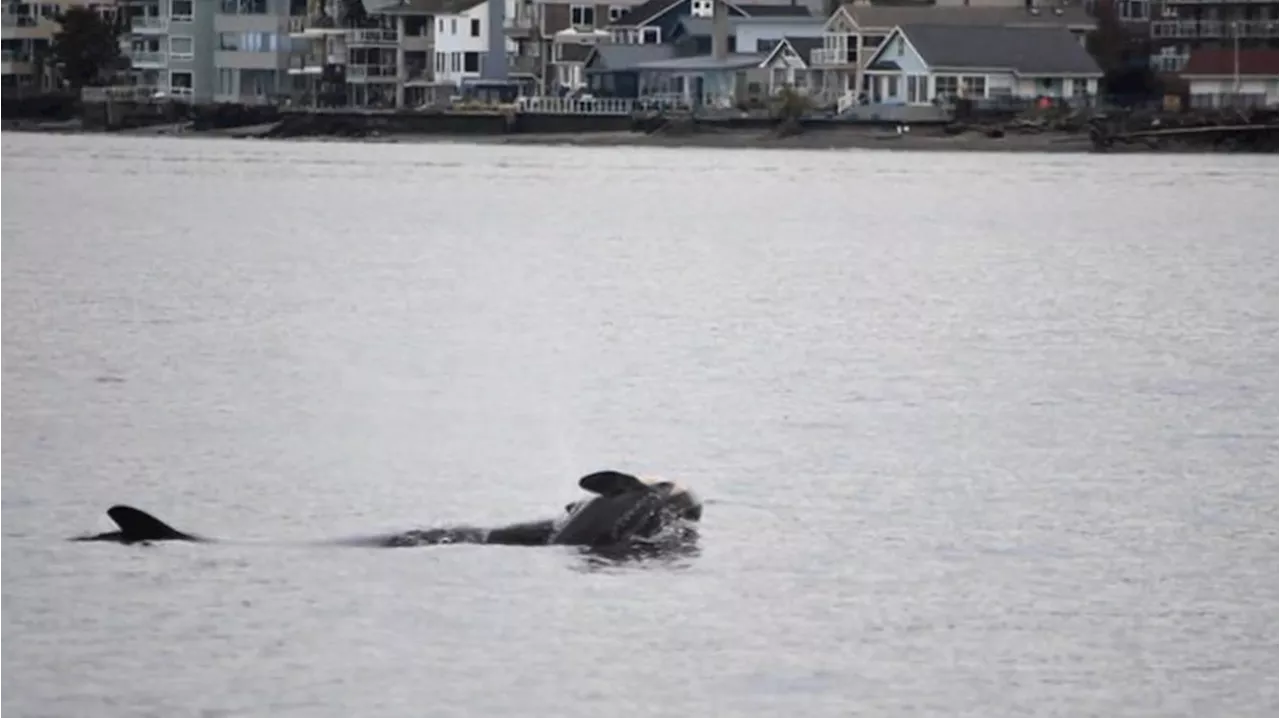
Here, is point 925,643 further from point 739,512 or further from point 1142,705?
point 739,512

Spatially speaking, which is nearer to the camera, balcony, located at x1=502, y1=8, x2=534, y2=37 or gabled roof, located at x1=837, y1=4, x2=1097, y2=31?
gabled roof, located at x1=837, y1=4, x2=1097, y2=31

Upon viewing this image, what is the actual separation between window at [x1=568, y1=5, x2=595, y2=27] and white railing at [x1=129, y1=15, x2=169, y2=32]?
18.6 m

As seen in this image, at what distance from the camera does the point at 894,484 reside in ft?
90.7

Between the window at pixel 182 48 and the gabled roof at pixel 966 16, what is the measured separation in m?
32.0

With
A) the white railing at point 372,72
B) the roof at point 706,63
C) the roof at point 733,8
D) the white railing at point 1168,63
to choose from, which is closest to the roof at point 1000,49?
the white railing at point 1168,63

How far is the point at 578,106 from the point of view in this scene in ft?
441

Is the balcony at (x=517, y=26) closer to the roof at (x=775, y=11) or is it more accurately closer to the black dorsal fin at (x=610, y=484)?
the roof at (x=775, y=11)

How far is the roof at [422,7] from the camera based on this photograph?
141 meters

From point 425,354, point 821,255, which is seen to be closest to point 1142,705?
point 425,354

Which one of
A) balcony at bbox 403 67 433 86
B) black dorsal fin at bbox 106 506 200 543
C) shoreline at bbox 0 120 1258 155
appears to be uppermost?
balcony at bbox 403 67 433 86

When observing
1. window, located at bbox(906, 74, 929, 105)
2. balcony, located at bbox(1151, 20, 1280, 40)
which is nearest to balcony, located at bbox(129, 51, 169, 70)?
window, located at bbox(906, 74, 929, 105)

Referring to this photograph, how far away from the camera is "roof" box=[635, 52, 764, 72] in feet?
444

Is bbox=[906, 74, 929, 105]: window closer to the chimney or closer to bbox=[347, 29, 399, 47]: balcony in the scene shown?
the chimney

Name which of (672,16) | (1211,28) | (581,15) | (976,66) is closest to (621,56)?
(672,16)
